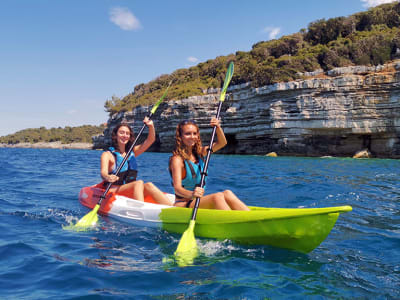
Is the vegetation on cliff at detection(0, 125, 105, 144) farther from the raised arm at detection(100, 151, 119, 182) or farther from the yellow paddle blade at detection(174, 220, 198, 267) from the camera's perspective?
the yellow paddle blade at detection(174, 220, 198, 267)

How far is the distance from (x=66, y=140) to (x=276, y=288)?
99.3 metres

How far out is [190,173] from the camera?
164 inches

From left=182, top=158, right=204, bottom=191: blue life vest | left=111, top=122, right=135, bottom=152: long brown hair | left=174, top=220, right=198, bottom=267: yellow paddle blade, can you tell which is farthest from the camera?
left=111, top=122, right=135, bottom=152: long brown hair

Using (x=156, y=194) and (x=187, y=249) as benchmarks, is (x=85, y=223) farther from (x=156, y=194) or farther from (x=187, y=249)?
(x=187, y=249)

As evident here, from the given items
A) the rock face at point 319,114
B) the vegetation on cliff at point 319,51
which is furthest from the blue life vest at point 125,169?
the vegetation on cliff at point 319,51

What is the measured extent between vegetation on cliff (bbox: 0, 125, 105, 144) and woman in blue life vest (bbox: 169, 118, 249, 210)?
3707 inches

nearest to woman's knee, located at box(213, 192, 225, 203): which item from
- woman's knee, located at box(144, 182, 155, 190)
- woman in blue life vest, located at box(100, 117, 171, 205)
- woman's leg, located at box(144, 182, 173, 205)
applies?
woman's leg, located at box(144, 182, 173, 205)

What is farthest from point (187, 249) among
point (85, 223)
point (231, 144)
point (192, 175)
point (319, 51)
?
point (319, 51)

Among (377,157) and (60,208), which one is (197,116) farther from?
(60,208)

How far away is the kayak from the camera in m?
3.16

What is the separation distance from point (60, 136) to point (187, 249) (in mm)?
103093

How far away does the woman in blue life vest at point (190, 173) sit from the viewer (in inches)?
156

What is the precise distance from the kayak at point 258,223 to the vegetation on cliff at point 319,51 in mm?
23790

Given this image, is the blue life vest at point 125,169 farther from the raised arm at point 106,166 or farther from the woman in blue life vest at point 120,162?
the raised arm at point 106,166
